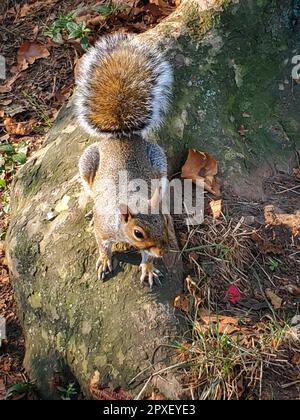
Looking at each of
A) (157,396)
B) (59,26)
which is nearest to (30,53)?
(59,26)

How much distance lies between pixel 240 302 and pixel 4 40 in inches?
115

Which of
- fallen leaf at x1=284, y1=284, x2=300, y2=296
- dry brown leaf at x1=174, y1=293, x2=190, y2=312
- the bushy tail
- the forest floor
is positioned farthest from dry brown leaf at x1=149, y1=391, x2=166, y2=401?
the bushy tail

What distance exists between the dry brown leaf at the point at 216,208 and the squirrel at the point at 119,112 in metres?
0.27

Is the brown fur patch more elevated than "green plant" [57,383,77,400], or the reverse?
the brown fur patch

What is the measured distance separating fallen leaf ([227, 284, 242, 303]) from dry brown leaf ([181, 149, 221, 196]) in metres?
0.53

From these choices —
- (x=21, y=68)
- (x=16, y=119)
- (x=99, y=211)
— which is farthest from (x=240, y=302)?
(x=21, y=68)

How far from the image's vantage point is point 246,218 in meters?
2.83

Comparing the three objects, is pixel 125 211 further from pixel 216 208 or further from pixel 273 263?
pixel 273 263

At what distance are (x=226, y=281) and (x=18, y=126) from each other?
1965 millimetres

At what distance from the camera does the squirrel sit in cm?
271

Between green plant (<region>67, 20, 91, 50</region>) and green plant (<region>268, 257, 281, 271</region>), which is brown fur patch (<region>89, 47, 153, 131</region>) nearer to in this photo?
green plant (<region>268, 257, 281, 271</region>)

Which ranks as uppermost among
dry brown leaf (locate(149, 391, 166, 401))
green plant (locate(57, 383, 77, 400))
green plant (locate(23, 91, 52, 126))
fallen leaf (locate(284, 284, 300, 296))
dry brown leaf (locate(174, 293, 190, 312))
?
green plant (locate(23, 91, 52, 126))

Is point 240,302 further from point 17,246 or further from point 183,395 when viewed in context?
point 17,246

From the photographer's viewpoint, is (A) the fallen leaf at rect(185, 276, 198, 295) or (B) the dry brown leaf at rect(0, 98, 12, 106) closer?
(A) the fallen leaf at rect(185, 276, 198, 295)
